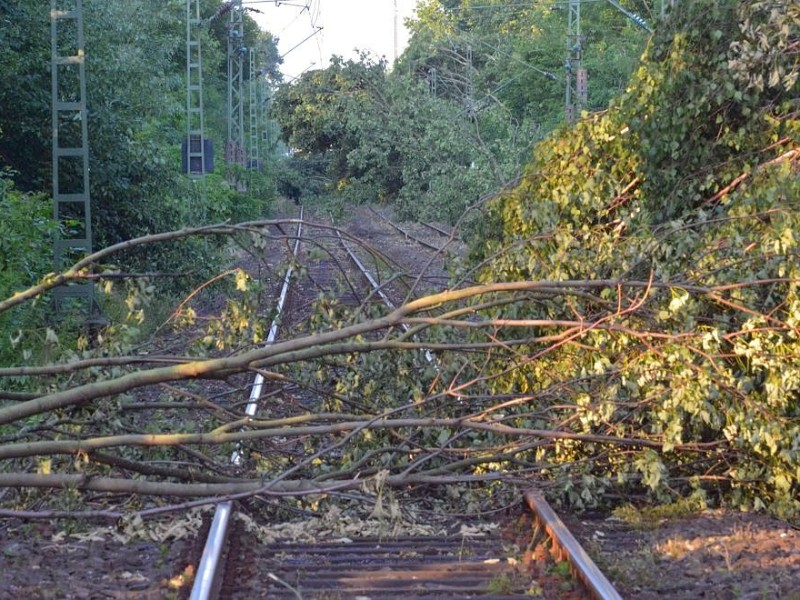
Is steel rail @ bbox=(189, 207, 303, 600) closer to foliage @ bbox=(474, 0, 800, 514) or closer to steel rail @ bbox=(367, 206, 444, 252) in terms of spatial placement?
foliage @ bbox=(474, 0, 800, 514)

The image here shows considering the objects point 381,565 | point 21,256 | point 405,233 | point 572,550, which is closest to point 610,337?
point 572,550

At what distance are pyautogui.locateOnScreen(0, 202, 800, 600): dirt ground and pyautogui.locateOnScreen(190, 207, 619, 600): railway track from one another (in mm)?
160

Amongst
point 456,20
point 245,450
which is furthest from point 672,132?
point 456,20

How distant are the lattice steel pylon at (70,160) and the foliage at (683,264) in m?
6.17

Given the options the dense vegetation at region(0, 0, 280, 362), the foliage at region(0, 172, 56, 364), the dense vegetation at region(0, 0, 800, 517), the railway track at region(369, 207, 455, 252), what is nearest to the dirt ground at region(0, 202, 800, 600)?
the dense vegetation at region(0, 0, 800, 517)

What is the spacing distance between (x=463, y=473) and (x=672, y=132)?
9.87 ft

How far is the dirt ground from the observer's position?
503 centimetres

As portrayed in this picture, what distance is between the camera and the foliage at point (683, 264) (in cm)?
606

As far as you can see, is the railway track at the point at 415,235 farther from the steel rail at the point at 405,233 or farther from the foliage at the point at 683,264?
the foliage at the point at 683,264

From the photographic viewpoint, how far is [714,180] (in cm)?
762

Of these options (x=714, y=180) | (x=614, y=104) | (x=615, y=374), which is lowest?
(x=615, y=374)

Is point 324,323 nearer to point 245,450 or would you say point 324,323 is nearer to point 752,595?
point 245,450

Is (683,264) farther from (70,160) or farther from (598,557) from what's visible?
(70,160)

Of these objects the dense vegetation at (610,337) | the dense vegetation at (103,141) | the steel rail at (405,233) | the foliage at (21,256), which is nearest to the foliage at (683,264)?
the dense vegetation at (610,337)
